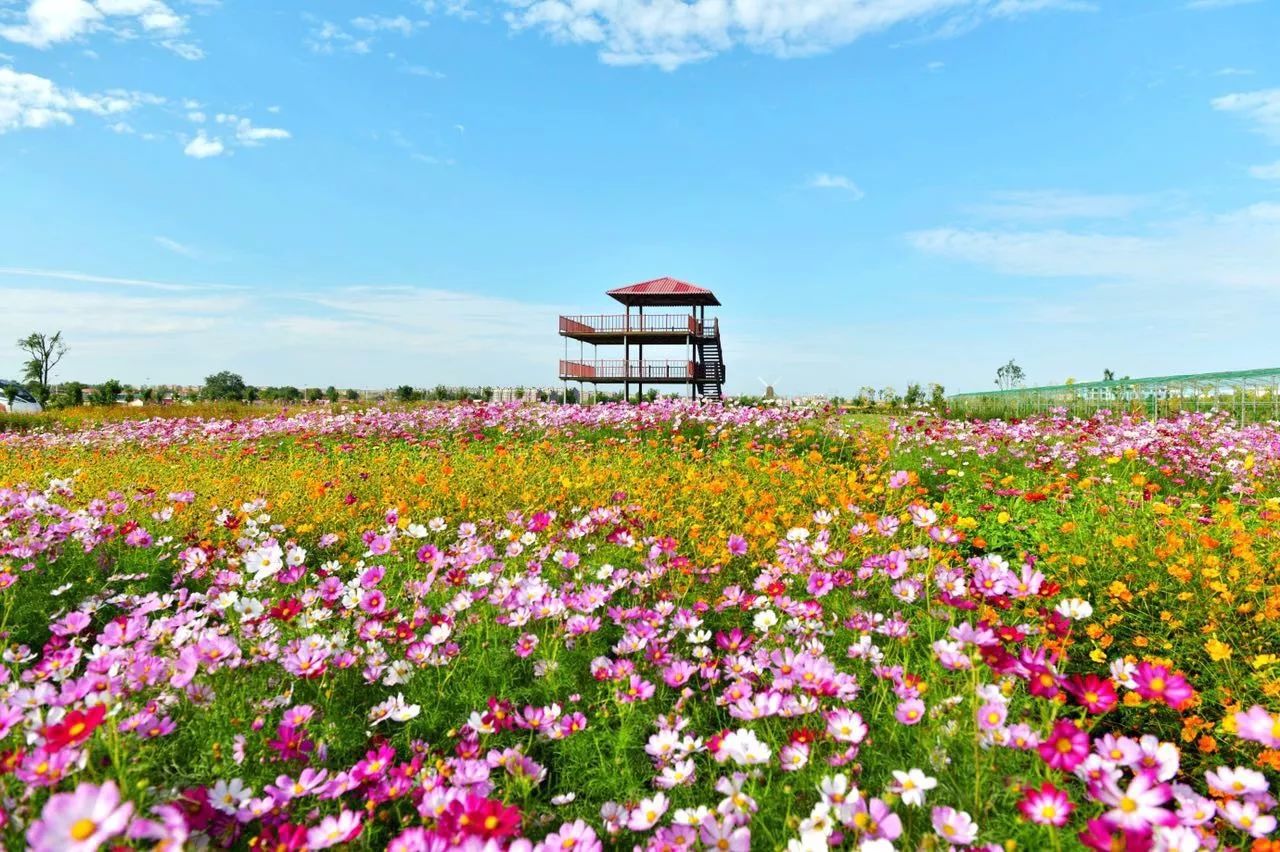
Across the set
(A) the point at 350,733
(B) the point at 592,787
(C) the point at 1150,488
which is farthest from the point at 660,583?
(C) the point at 1150,488

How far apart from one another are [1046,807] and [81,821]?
1385mm

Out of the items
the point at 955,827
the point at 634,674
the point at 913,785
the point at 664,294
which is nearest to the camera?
the point at 955,827

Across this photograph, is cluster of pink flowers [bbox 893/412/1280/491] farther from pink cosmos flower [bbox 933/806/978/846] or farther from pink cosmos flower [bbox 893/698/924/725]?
pink cosmos flower [bbox 933/806/978/846]

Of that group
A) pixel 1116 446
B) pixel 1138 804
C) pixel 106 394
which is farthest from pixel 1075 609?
pixel 106 394

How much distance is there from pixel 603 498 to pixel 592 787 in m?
2.34

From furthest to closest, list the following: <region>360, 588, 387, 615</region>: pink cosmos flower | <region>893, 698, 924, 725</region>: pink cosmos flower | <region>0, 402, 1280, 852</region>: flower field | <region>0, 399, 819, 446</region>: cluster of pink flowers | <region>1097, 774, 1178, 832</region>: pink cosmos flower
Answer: <region>0, 399, 819, 446</region>: cluster of pink flowers → <region>360, 588, 387, 615</region>: pink cosmos flower → <region>893, 698, 924, 725</region>: pink cosmos flower → <region>0, 402, 1280, 852</region>: flower field → <region>1097, 774, 1178, 832</region>: pink cosmos flower

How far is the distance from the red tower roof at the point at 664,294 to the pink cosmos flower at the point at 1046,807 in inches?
854

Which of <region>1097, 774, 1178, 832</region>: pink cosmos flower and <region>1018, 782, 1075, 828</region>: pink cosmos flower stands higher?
<region>1097, 774, 1178, 832</region>: pink cosmos flower

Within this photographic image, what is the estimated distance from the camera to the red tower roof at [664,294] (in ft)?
74.2

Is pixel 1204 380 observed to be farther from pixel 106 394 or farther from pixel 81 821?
pixel 106 394

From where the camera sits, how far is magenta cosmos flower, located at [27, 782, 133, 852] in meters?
0.89

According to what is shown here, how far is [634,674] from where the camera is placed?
204 cm

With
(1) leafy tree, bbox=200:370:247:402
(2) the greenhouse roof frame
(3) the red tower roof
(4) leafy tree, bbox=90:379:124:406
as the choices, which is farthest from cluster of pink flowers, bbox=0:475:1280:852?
(1) leafy tree, bbox=200:370:247:402

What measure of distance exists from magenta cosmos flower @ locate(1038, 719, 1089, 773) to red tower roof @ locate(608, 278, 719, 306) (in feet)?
71.0
